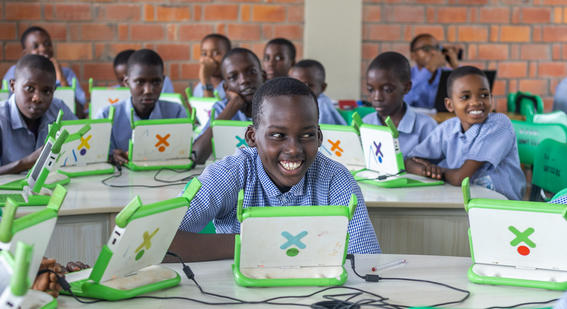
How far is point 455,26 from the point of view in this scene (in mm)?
6293

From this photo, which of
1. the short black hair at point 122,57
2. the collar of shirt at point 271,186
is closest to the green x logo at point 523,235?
the collar of shirt at point 271,186

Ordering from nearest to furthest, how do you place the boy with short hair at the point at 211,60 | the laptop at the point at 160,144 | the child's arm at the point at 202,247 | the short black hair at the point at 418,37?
the child's arm at the point at 202,247 < the laptop at the point at 160,144 < the boy with short hair at the point at 211,60 < the short black hair at the point at 418,37

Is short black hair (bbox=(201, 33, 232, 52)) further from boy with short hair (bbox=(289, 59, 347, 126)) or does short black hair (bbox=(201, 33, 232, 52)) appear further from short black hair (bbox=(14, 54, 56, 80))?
short black hair (bbox=(14, 54, 56, 80))

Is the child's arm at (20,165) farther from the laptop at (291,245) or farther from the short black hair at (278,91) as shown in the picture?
the laptop at (291,245)

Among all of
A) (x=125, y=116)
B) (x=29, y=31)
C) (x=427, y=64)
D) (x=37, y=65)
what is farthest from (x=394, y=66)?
(x=29, y=31)

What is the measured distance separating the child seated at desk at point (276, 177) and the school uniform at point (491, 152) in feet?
4.13

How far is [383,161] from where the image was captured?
284 centimetres

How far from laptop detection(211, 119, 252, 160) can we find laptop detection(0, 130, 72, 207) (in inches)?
32.4

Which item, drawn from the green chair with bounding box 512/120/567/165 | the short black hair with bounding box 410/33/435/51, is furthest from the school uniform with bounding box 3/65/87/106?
the green chair with bounding box 512/120/567/165

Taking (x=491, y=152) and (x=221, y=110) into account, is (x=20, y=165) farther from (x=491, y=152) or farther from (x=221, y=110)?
(x=491, y=152)

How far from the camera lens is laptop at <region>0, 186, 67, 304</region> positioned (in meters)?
1.17

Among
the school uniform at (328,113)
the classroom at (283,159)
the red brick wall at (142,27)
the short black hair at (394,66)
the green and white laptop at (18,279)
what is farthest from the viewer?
the red brick wall at (142,27)

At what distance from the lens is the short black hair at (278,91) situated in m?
1.83

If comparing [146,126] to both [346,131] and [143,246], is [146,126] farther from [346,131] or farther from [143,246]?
[143,246]
